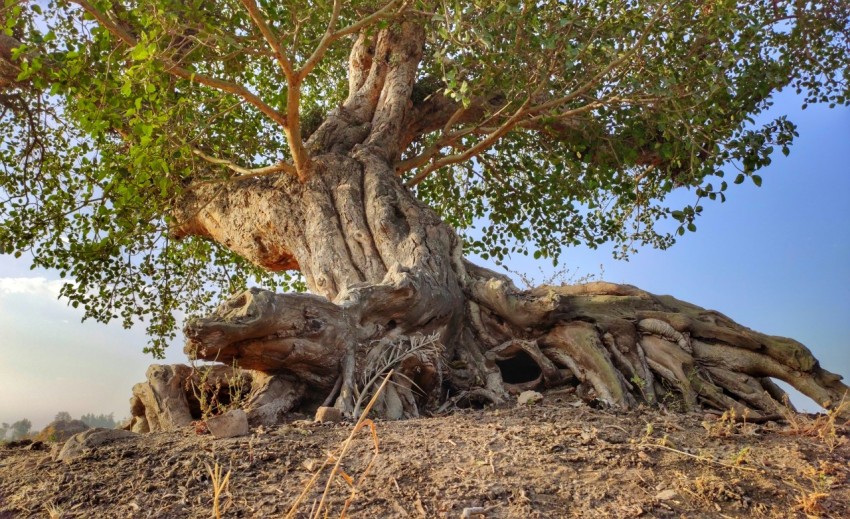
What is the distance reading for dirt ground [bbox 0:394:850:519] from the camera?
10.5 feet

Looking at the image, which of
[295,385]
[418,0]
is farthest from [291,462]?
[418,0]

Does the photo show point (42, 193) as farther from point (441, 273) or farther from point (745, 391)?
point (745, 391)

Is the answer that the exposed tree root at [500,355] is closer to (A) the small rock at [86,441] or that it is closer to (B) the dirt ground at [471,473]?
(A) the small rock at [86,441]

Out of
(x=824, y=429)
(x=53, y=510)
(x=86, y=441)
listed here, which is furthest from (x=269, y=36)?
(x=824, y=429)

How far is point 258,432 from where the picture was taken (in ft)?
14.5

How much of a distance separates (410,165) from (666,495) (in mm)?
7583

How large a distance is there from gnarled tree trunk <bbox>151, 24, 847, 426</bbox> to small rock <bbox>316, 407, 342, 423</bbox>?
→ 354 mm

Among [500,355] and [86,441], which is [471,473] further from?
[500,355]

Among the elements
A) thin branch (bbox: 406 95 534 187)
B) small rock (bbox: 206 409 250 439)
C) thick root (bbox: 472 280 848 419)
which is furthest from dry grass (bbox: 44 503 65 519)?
thin branch (bbox: 406 95 534 187)

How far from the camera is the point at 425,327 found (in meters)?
6.88

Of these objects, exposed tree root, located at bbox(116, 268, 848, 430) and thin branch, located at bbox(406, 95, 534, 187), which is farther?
thin branch, located at bbox(406, 95, 534, 187)

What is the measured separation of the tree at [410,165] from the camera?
6312mm

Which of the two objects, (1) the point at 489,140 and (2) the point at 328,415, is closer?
(2) the point at 328,415

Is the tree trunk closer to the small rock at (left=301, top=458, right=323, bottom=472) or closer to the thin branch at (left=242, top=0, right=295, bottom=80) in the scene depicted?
the small rock at (left=301, top=458, right=323, bottom=472)
